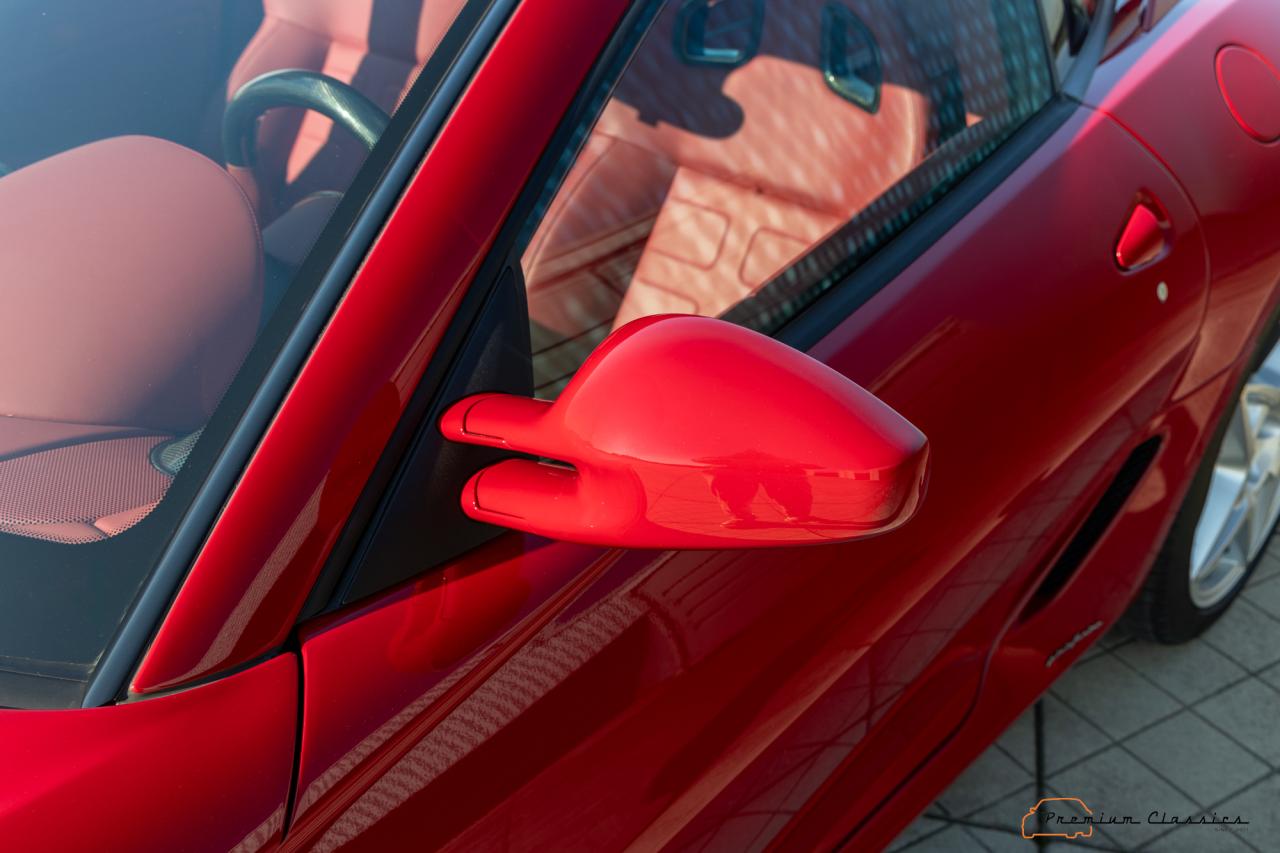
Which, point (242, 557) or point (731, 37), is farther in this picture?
point (731, 37)

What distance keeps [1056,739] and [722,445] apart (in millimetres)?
1704

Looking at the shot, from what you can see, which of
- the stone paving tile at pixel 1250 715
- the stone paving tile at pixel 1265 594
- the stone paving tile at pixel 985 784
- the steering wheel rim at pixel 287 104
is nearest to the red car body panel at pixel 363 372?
the steering wheel rim at pixel 287 104

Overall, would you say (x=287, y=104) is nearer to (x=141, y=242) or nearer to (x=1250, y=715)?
(x=141, y=242)

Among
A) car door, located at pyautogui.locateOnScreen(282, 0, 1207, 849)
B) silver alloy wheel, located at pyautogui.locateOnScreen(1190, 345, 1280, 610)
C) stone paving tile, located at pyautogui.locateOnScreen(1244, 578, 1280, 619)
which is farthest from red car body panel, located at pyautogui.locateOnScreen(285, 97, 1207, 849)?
stone paving tile, located at pyautogui.locateOnScreen(1244, 578, 1280, 619)

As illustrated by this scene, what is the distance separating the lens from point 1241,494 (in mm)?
2385

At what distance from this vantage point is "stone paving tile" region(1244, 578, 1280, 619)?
268cm

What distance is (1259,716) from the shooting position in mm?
2404

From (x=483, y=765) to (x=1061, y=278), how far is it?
3.02 feet

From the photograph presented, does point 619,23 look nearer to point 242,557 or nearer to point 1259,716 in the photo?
point 242,557

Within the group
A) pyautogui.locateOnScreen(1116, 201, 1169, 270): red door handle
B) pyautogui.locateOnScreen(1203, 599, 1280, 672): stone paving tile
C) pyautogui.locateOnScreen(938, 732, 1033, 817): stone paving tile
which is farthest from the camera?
pyautogui.locateOnScreen(1203, 599, 1280, 672): stone paving tile

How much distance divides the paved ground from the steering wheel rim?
1.56m

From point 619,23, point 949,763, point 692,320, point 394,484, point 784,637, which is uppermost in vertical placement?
point 619,23

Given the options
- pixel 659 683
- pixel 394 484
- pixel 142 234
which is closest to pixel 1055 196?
pixel 659 683

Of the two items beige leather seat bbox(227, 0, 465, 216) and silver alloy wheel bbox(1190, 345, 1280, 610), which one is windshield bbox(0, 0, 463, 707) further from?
silver alloy wheel bbox(1190, 345, 1280, 610)
